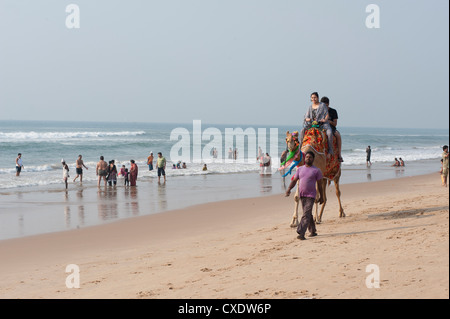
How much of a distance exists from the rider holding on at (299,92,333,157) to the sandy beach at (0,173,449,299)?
176 cm

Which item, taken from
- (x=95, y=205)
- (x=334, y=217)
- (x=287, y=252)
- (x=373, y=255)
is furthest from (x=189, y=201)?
(x=373, y=255)

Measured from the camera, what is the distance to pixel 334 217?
40.3ft

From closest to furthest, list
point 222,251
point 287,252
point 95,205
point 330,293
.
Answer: point 330,293 → point 287,252 → point 222,251 → point 95,205

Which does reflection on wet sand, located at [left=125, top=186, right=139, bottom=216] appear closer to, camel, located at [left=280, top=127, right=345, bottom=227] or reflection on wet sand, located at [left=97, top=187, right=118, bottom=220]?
reflection on wet sand, located at [left=97, top=187, right=118, bottom=220]

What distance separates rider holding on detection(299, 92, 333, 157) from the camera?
431 inches

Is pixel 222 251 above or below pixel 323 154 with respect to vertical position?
below

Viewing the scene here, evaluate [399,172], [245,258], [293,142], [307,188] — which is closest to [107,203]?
[293,142]

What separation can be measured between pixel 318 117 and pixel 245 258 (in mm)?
3820

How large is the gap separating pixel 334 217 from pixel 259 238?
8.49ft

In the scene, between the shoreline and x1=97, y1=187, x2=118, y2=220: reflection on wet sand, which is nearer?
the shoreline

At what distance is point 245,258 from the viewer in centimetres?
834

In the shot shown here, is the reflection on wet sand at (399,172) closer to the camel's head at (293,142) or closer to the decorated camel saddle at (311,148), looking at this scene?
the decorated camel saddle at (311,148)

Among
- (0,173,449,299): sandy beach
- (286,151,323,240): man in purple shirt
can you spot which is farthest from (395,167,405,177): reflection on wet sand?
(286,151,323,240): man in purple shirt

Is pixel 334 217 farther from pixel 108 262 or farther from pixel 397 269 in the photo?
pixel 397 269
